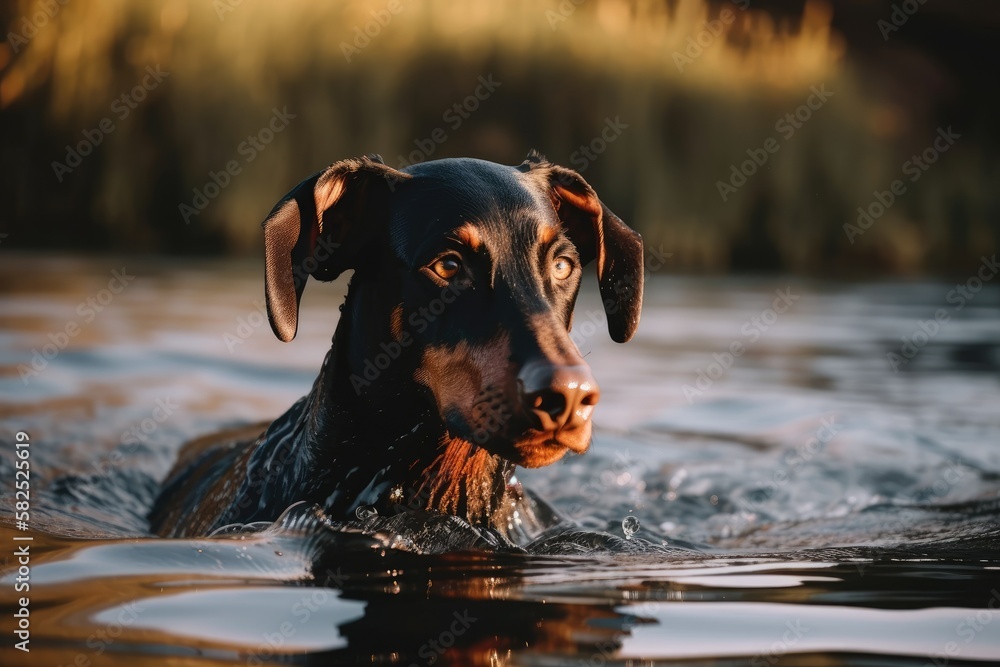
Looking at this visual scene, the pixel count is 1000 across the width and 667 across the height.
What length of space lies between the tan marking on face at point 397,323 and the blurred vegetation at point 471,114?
10749 mm

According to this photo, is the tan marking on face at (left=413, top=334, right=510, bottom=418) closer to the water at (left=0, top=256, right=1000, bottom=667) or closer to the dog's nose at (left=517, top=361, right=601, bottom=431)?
the dog's nose at (left=517, top=361, right=601, bottom=431)

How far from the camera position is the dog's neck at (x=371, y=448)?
3.95 m

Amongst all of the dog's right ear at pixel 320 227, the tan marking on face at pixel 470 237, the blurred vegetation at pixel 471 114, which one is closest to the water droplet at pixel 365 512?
the dog's right ear at pixel 320 227

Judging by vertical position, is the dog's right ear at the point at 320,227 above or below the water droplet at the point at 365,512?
above

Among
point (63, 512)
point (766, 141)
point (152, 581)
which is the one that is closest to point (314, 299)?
point (766, 141)

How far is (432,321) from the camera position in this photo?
369 centimetres

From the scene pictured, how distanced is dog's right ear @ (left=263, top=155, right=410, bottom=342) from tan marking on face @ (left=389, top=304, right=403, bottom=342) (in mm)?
311

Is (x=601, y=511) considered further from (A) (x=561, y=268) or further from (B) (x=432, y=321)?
(B) (x=432, y=321)

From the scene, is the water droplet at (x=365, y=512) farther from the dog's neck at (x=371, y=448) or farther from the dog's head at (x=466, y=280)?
the dog's head at (x=466, y=280)

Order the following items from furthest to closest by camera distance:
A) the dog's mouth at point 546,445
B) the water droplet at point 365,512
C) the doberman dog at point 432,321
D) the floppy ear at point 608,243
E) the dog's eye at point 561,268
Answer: the floppy ear at point 608,243 < the water droplet at point 365,512 < the dog's eye at point 561,268 < the doberman dog at point 432,321 < the dog's mouth at point 546,445

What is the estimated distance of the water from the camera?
264 centimetres

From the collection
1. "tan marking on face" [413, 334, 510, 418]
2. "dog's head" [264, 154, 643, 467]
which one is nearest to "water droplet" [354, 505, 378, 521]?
"dog's head" [264, 154, 643, 467]

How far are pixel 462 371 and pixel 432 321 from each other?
25 cm

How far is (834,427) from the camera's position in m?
7.08
